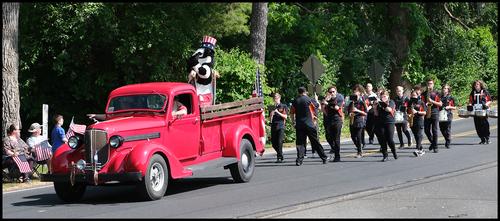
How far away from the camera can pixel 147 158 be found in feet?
42.5

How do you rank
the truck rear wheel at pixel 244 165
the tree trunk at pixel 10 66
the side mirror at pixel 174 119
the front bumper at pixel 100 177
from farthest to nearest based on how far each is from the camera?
the tree trunk at pixel 10 66, the truck rear wheel at pixel 244 165, the side mirror at pixel 174 119, the front bumper at pixel 100 177

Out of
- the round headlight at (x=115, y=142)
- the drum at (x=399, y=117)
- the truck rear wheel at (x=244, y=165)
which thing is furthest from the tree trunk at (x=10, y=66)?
the drum at (x=399, y=117)

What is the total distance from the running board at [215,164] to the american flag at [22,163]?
4.18 meters

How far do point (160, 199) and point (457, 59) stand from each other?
105 feet

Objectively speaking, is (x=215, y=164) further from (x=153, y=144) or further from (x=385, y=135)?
(x=385, y=135)

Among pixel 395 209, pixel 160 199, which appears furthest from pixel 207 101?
pixel 395 209

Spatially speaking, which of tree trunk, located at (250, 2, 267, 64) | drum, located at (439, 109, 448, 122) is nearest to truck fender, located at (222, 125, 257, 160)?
drum, located at (439, 109, 448, 122)

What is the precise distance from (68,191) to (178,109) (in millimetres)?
2277

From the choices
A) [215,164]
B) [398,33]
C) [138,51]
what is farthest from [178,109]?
[138,51]

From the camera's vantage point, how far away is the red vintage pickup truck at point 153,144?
515 inches

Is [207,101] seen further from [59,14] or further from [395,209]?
[59,14]

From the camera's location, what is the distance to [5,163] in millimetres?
16859

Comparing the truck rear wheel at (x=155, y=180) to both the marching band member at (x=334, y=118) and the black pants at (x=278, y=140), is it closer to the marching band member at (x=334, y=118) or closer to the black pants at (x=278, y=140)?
the marching band member at (x=334, y=118)

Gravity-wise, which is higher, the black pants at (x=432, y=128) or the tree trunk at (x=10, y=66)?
the tree trunk at (x=10, y=66)
